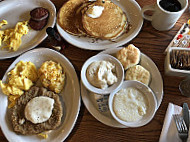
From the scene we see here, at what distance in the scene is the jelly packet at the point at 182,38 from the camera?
148 cm

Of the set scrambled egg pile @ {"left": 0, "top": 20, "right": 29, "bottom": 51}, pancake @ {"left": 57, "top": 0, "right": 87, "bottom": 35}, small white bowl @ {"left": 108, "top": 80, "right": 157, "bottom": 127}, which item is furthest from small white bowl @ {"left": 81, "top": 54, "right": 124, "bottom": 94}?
scrambled egg pile @ {"left": 0, "top": 20, "right": 29, "bottom": 51}

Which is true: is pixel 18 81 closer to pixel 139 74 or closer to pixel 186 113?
pixel 139 74

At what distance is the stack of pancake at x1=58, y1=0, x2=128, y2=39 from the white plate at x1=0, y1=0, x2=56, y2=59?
0.48 feet

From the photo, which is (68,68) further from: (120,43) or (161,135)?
(161,135)

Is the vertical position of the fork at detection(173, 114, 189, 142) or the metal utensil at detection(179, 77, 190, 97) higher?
the metal utensil at detection(179, 77, 190, 97)

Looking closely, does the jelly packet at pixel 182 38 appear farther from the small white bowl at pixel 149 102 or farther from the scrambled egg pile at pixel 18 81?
the scrambled egg pile at pixel 18 81

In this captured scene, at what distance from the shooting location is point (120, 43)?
1.57 m

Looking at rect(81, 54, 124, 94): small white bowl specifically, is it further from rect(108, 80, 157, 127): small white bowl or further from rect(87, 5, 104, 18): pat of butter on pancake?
rect(87, 5, 104, 18): pat of butter on pancake

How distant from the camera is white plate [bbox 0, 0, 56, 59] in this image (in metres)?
1.68

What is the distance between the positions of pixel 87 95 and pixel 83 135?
0.32 metres

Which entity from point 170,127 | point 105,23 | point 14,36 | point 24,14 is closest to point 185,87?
point 170,127

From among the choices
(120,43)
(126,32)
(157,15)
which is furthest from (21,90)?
(157,15)

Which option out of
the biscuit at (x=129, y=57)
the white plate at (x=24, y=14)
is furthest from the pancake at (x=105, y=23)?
the white plate at (x=24, y=14)

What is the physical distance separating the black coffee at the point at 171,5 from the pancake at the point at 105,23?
37 centimetres
